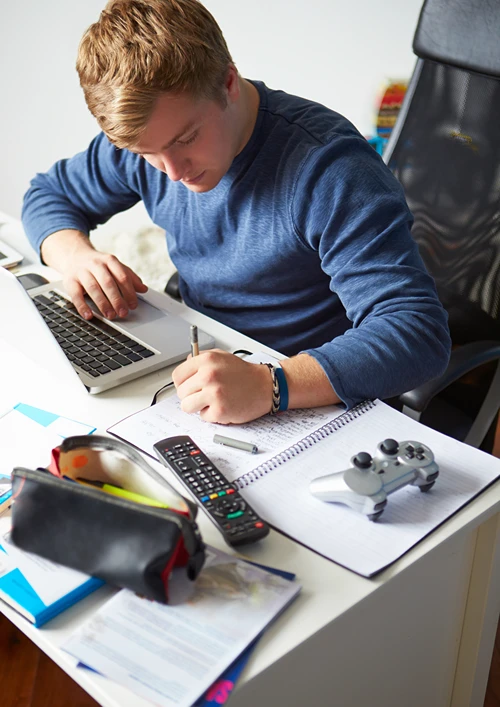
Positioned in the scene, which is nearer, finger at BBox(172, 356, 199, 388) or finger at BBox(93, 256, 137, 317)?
finger at BBox(172, 356, 199, 388)

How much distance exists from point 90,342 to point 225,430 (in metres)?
0.33

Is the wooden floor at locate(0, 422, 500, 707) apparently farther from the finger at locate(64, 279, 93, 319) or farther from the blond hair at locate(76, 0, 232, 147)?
the blond hair at locate(76, 0, 232, 147)

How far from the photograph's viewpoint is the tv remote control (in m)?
0.79

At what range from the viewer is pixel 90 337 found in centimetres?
120

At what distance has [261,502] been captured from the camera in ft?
2.80

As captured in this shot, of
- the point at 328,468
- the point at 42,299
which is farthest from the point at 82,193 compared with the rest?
the point at 328,468

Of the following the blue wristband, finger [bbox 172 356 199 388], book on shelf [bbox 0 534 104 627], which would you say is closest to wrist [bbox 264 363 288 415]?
the blue wristband

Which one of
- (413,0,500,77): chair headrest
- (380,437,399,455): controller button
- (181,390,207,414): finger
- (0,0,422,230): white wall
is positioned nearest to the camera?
(380,437,399,455): controller button

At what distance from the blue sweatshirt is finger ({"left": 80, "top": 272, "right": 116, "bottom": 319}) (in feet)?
0.74

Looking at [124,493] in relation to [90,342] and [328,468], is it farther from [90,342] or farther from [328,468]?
[90,342]

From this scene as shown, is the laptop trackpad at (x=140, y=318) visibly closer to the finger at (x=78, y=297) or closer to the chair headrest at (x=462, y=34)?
the finger at (x=78, y=297)

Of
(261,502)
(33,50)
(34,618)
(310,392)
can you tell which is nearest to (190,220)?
(310,392)

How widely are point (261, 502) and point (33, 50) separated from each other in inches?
102

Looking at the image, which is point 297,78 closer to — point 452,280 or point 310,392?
point 452,280
